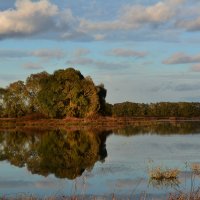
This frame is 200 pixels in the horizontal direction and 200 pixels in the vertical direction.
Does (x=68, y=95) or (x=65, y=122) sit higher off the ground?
(x=68, y=95)

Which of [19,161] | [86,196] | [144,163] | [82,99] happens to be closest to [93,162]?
[144,163]

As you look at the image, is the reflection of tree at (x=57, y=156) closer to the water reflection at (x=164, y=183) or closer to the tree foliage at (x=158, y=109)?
the water reflection at (x=164, y=183)

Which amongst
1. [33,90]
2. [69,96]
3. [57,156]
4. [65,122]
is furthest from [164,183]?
[33,90]

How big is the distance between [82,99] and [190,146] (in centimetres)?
3721

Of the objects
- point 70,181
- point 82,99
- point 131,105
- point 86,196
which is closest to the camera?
point 86,196

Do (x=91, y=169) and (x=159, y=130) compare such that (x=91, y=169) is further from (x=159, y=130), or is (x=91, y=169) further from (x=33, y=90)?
(x=33, y=90)

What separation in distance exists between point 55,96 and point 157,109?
3219cm

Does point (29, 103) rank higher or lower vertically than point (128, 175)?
higher

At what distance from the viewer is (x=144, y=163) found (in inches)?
851

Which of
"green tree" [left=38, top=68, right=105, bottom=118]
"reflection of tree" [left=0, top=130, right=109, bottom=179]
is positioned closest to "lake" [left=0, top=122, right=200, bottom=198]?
"reflection of tree" [left=0, top=130, right=109, bottom=179]

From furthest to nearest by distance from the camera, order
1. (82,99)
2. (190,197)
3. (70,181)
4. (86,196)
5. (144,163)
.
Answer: (82,99)
(144,163)
(70,181)
(86,196)
(190,197)

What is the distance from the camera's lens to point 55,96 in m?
67.8

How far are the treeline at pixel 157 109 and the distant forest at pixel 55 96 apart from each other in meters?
20.1

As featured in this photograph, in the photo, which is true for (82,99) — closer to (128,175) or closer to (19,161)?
(19,161)
